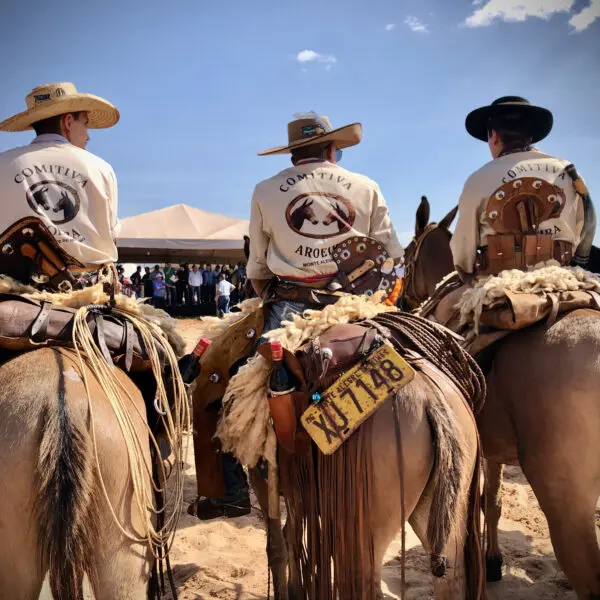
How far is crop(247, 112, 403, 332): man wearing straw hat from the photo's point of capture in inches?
121

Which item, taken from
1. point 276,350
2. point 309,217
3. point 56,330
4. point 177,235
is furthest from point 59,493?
point 177,235

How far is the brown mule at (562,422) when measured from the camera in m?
2.65

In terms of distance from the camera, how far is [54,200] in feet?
8.91

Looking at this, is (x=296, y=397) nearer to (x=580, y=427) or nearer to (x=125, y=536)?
(x=125, y=536)

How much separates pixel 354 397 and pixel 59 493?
1155 millimetres

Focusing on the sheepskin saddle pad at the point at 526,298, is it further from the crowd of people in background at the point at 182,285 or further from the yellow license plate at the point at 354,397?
the crowd of people in background at the point at 182,285

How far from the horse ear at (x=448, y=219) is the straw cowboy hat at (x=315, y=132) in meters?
2.33

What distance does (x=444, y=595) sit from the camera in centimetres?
229

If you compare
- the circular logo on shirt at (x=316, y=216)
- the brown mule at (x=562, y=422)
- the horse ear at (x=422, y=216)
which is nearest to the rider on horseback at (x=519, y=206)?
the brown mule at (x=562, y=422)

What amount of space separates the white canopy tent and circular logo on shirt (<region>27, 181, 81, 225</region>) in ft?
49.1

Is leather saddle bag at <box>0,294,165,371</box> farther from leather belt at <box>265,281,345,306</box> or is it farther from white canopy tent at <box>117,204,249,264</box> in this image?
white canopy tent at <box>117,204,249,264</box>

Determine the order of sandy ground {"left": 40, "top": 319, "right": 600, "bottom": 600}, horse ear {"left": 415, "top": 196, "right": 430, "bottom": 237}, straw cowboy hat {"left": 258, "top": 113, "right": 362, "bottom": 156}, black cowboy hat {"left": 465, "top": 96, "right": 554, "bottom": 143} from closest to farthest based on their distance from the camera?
1. straw cowboy hat {"left": 258, "top": 113, "right": 362, "bottom": 156}
2. sandy ground {"left": 40, "top": 319, "right": 600, "bottom": 600}
3. black cowboy hat {"left": 465, "top": 96, "right": 554, "bottom": 143}
4. horse ear {"left": 415, "top": 196, "right": 430, "bottom": 237}

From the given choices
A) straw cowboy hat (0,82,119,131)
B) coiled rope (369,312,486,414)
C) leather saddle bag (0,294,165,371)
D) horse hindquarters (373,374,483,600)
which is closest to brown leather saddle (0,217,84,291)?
leather saddle bag (0,294,165,371)

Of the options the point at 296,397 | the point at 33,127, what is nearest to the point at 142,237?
the point at 33,127
